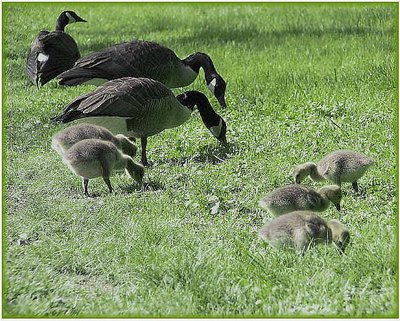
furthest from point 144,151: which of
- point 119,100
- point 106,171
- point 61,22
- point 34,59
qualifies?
point 61,22

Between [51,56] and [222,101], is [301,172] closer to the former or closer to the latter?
[222,101]

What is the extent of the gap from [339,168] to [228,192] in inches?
43.0

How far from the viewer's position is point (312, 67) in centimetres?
1101

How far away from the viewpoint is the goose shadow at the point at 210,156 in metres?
8.57

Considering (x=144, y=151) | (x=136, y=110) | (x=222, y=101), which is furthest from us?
(x=222, y=101)

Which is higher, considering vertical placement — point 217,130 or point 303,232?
point 303,232

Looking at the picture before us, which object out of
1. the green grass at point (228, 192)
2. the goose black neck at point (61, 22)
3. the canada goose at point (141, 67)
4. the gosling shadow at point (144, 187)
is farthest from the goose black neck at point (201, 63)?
the goose black neck at point (61, 22)

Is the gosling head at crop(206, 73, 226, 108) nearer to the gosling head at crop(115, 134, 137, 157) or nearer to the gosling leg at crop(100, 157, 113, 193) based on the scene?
the gosling head at crop(115, 134, 137, 157)

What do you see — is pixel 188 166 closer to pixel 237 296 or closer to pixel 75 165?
pixel 75 165

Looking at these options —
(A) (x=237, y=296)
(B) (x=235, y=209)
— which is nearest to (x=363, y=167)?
(B) (x=235, y=209)

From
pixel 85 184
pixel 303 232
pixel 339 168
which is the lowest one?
pixel 85 184

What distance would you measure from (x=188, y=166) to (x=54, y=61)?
3987mm

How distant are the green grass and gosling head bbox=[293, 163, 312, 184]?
246 millimetres

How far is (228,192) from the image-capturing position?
7434mm
